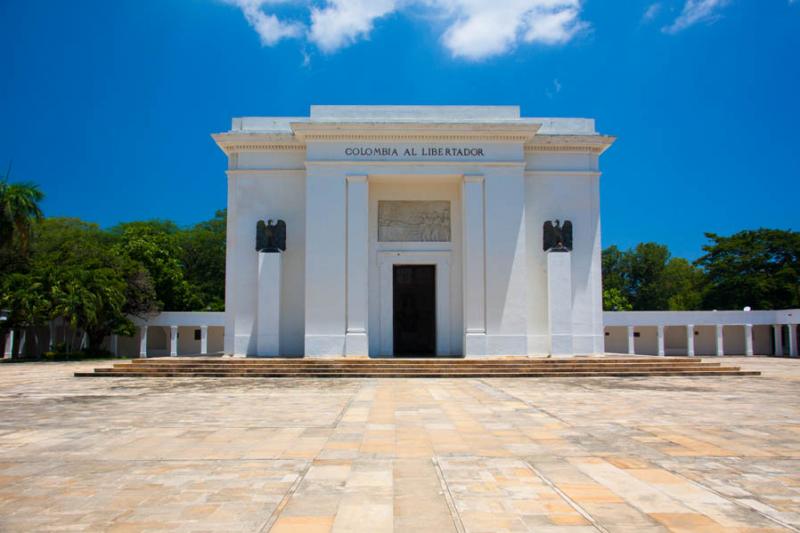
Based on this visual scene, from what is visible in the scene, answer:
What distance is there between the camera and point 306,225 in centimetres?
2041

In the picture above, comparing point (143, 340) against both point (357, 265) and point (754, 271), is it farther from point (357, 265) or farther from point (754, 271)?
point (754, 271)

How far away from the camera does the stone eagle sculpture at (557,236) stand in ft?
67.5

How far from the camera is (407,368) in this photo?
17219 millimetres

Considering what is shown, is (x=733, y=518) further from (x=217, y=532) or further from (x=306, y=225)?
(x=306, y=225)

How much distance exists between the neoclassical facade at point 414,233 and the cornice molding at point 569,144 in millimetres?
43

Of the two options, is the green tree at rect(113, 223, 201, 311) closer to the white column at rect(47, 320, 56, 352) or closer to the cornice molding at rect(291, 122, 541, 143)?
the white column at rect(47, 320, 56, 352)

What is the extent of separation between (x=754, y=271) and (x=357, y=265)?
3255 centimetres

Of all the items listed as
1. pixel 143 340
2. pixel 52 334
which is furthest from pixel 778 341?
pixel 52 334

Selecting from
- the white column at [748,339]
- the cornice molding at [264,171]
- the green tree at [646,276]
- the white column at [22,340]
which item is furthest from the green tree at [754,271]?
the white column at [22,340]

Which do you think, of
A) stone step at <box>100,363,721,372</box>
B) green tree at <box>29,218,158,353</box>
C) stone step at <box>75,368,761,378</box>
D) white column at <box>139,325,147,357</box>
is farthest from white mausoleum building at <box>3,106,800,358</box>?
white column at <box>139,325,147,357</box>

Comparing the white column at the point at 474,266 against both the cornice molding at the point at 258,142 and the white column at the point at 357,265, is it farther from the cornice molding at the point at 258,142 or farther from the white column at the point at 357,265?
the cornice molding at the point at 258,142

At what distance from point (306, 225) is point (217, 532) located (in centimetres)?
1681

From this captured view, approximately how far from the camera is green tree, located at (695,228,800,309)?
129ft

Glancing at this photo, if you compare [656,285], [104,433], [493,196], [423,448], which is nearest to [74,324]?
[493,196]
